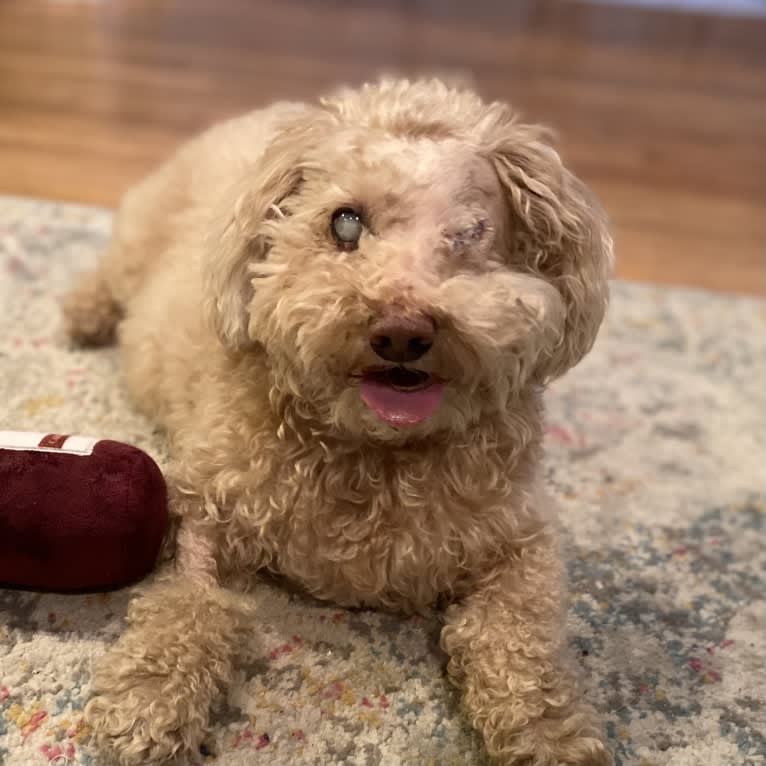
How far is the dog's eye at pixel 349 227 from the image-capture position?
100 centimetres

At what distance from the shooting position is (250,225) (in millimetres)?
1048

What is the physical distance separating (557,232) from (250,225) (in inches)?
14.4

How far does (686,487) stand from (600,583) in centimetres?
33

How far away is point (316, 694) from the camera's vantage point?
107 centimetres

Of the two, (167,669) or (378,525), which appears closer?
(167,669)

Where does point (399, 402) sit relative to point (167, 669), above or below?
above

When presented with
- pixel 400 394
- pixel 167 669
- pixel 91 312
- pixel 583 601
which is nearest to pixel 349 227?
pixel 400 394

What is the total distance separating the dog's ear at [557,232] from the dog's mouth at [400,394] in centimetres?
18

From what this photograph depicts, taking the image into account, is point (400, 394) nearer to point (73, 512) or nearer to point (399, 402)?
point (399, 402)

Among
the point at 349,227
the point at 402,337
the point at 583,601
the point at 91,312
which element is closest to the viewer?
the point at 402,337

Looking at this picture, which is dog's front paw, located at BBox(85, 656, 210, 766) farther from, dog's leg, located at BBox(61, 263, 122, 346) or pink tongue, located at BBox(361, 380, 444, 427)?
dog's leg, located at BBox(61, 263, 122, 346)

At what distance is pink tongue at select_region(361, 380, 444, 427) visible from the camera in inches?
37.8

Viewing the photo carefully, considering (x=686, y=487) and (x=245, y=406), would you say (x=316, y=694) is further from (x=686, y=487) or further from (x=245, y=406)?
(x=686, y=487)

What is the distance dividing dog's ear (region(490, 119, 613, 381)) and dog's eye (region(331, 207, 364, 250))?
0.60ft
